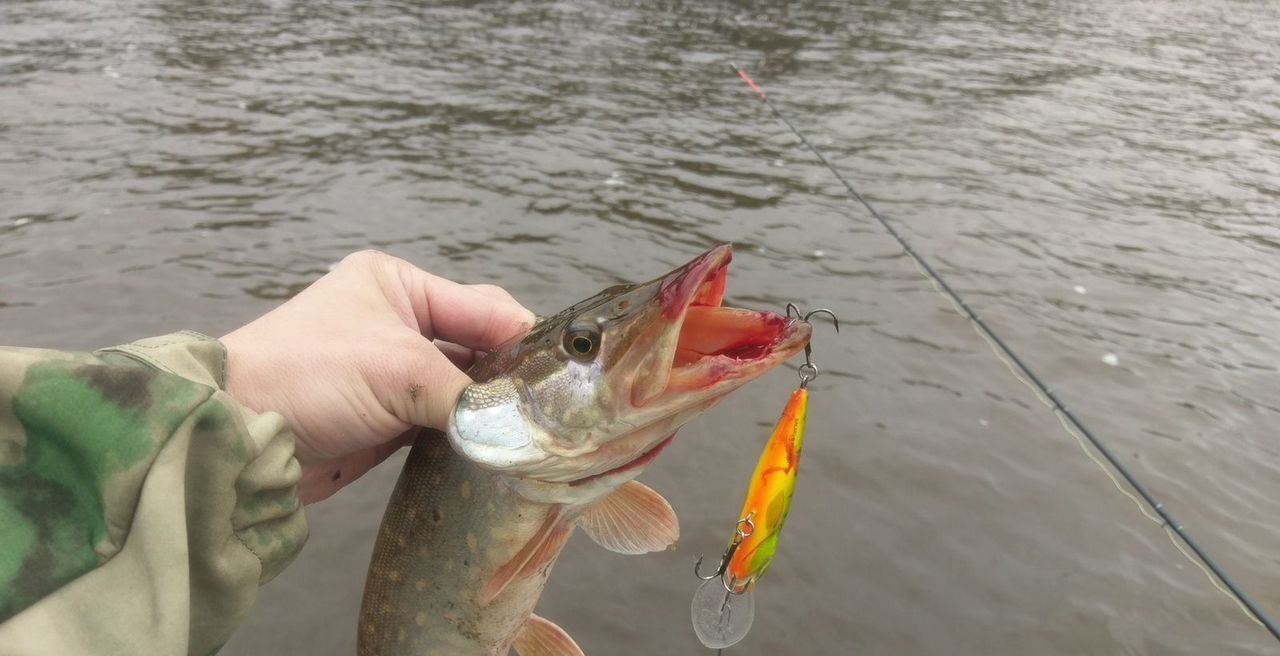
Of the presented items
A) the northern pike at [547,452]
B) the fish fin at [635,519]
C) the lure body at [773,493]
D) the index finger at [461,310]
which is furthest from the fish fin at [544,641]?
the index finger at [461,310]

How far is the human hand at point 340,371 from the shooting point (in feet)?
6.10

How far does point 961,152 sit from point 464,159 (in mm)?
5876

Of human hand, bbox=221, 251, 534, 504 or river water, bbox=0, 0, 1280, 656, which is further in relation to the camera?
river water, bbox=0, 0, 1280, 656

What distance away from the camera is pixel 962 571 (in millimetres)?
3744

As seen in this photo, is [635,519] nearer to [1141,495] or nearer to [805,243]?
[1141,495]

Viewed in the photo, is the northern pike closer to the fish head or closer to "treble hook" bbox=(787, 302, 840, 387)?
the fish head

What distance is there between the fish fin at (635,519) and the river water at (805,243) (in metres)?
1.37

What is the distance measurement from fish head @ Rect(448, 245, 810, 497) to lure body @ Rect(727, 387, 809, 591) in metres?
0.44

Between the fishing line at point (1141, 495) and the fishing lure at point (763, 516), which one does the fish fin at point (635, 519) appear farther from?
the fishing line at point (1141, 495)

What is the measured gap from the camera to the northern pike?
64.0 inches

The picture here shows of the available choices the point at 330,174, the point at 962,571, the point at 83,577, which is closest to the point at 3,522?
the point at 83,577

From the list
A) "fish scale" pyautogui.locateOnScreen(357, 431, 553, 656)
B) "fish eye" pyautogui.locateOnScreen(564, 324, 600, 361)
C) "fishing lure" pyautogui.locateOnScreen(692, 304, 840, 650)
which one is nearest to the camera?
"fish eye" pyautogui.locateOnScreen(564, 324, 600, 361)

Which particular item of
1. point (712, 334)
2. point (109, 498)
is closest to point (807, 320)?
point (712, 334)

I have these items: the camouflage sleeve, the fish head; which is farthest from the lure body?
the camouflage sleeve
